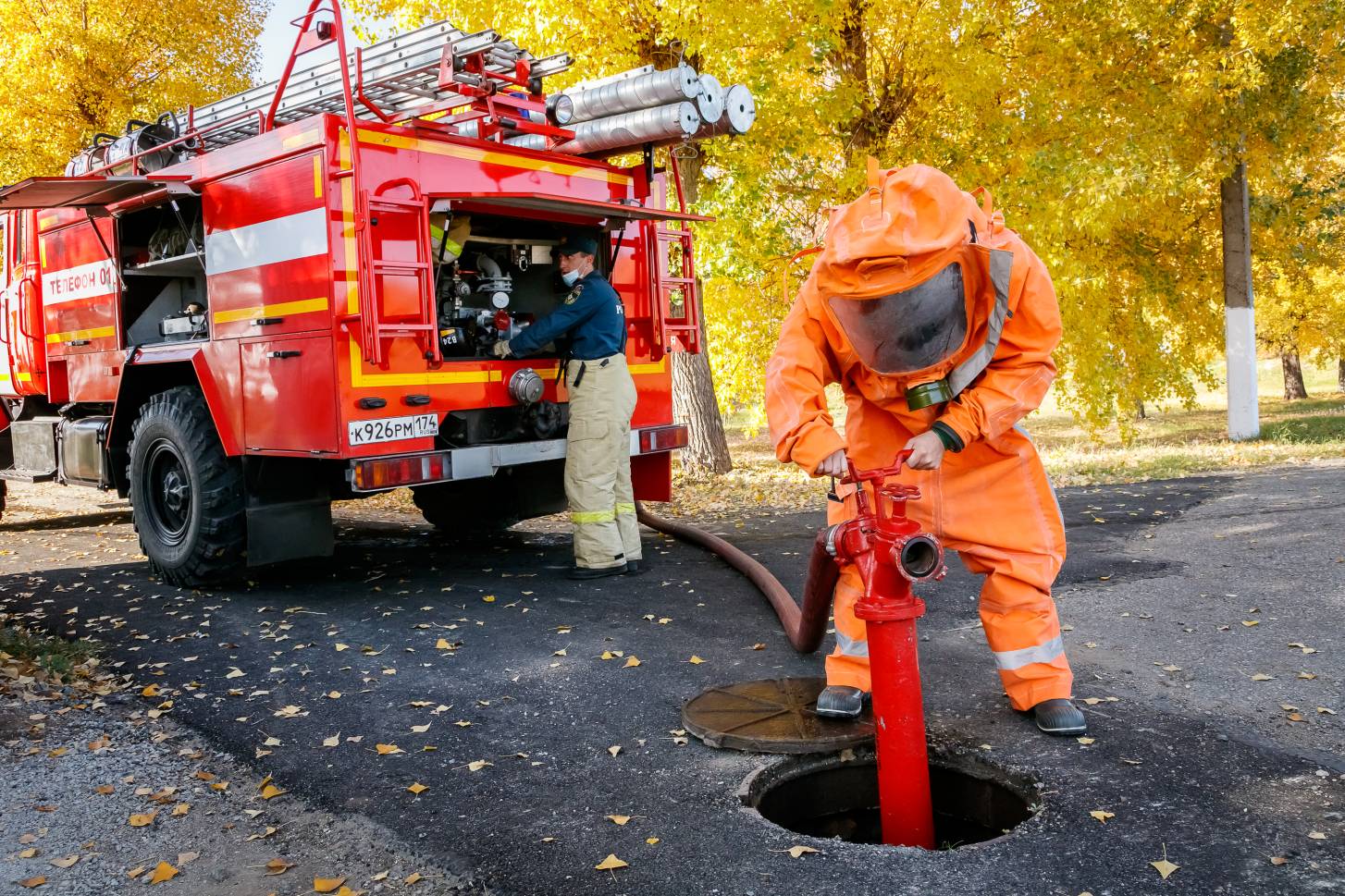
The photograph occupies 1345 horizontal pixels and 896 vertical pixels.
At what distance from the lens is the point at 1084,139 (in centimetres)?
1153

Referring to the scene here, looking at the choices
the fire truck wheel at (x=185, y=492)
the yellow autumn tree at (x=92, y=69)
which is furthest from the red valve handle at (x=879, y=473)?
the yellow autumn tree at (x=92, y=69)

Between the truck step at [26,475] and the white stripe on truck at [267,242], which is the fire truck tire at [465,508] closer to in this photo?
the white stripe on truck at [267,242]

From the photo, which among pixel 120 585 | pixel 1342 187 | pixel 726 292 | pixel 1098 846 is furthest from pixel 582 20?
pixel 1342 187

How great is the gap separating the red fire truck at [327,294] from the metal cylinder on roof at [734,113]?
45 centimetres

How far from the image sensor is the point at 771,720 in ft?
12.7

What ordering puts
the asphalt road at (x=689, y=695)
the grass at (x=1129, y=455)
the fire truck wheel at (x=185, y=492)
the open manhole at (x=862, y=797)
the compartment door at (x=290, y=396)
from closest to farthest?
the asphalt road at (x=689, y=695), the open manhole at (x=862, y=797), the compartment door at (x=290, y=396), the fire truck wheel at (x=185, y=492), the grass at (x=1129, y=455)

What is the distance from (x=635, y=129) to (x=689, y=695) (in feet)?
12.4

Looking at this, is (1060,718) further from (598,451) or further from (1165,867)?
(598,451)

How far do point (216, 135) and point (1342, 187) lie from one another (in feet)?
48.1

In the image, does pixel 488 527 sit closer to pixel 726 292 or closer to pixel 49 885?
pixel 726 292

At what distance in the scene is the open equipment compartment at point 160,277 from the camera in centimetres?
692

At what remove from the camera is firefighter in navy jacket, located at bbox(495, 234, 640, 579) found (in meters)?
6.38

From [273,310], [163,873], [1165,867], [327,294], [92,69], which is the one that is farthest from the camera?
[92,69]

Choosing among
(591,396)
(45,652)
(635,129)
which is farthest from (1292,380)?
(45,652)
